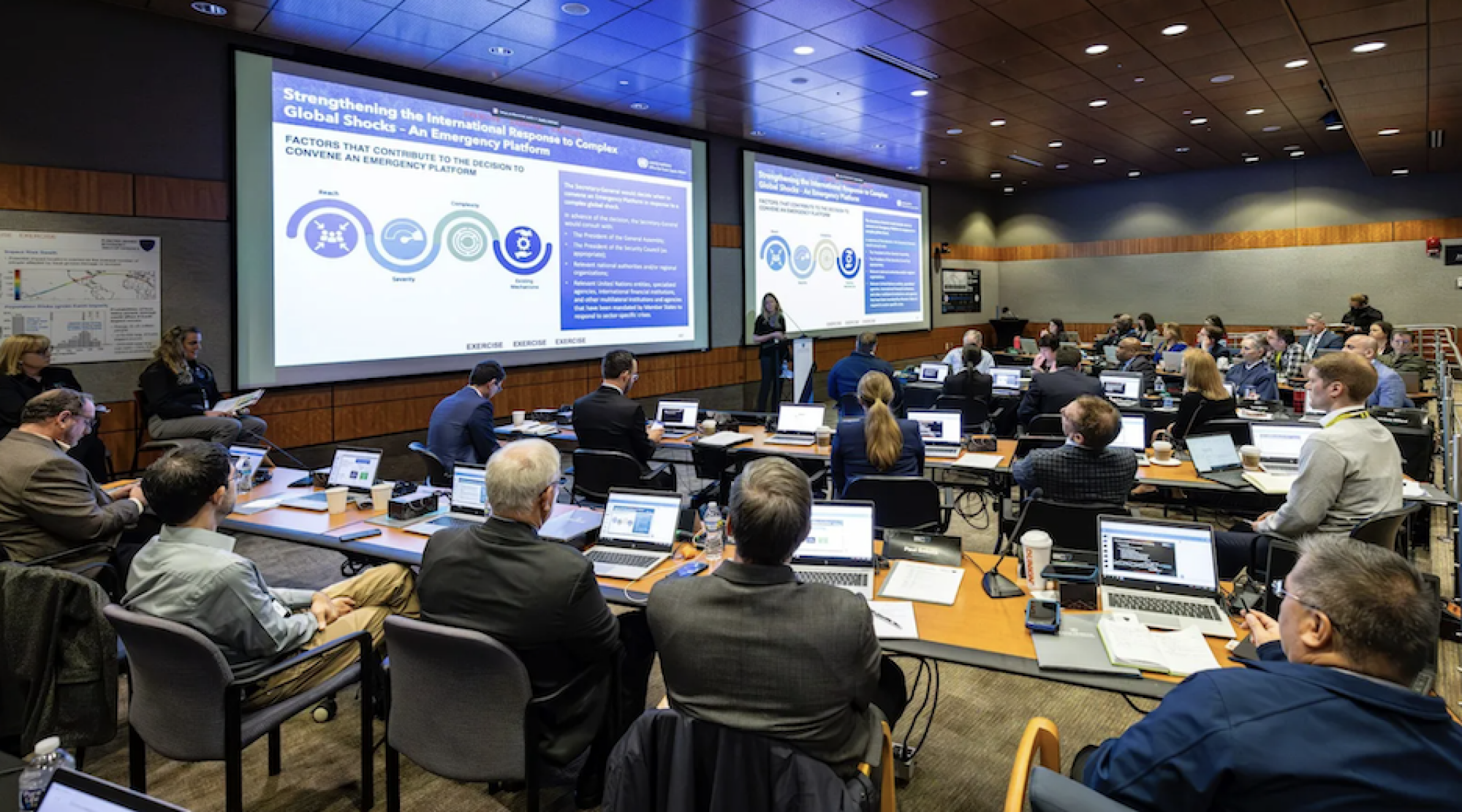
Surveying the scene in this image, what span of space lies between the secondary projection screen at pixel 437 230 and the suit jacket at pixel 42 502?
10.2 ft

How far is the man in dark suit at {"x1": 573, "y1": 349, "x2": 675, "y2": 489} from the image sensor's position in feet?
15.8

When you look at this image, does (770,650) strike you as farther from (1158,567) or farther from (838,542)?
(1158,567)

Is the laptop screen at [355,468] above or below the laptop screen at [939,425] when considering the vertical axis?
below

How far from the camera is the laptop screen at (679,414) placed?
6.14 m

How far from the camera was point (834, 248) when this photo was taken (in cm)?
1157

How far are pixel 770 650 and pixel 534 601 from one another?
0.73 metres

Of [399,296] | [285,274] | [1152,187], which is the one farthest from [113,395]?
[1152,187]

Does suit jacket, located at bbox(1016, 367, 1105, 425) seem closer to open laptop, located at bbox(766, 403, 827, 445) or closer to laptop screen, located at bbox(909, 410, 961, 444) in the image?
laptop screen, located at bbox(909, 410, 961, 444)

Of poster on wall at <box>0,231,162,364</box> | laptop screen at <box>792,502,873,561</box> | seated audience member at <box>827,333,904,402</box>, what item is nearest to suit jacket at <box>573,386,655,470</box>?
seated audience member at <box>827,333,904,402</box>

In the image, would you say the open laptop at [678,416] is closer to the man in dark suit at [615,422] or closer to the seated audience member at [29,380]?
the man in dark suit at [615,422]

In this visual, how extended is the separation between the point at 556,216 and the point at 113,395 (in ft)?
13.2

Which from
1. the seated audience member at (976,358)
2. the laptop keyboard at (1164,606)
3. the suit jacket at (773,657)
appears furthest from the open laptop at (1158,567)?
the seated audience member at (976,358)

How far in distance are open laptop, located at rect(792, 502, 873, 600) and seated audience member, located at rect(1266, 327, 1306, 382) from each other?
714 cm

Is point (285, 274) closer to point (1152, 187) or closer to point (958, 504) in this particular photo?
point (958, 504)
